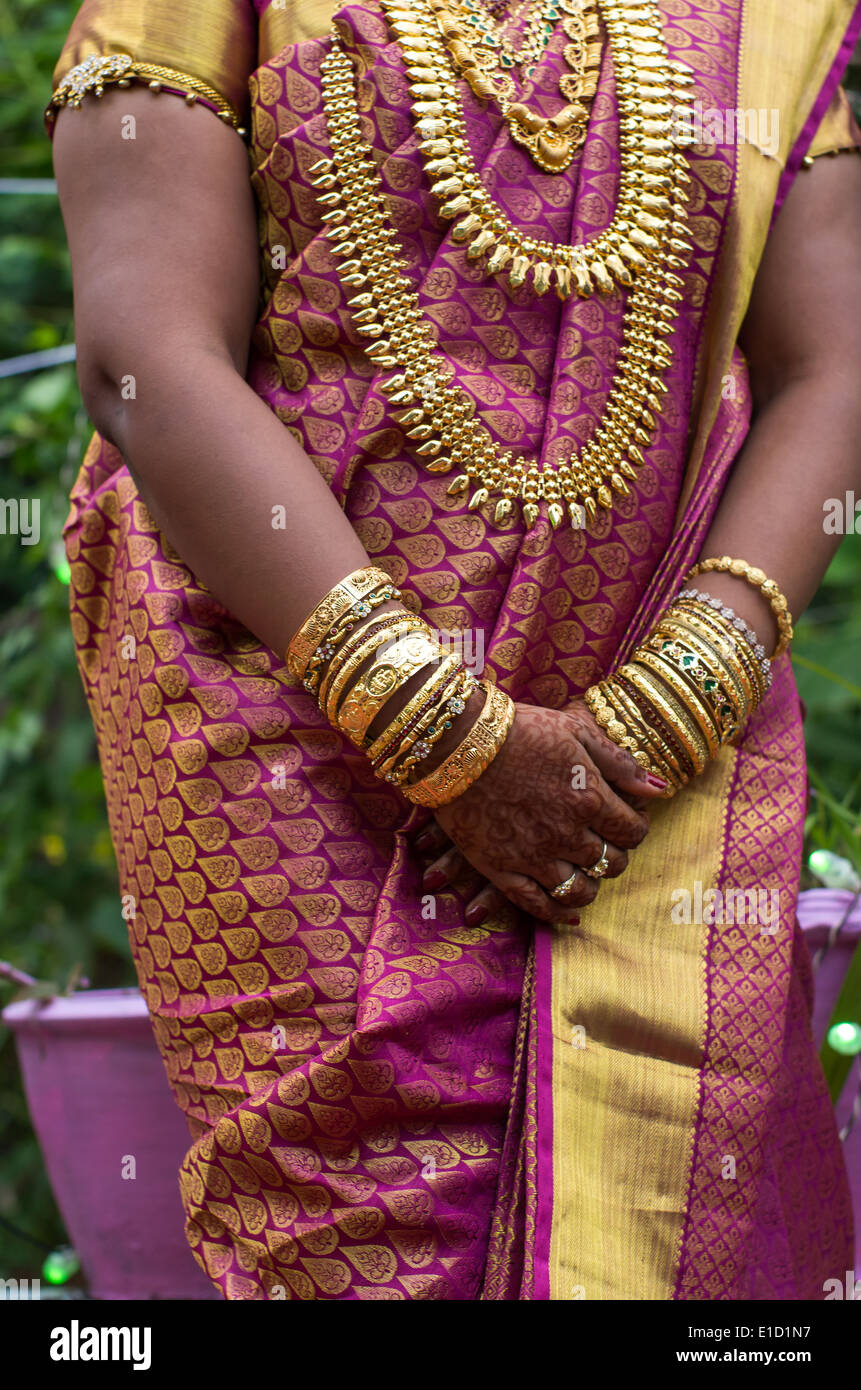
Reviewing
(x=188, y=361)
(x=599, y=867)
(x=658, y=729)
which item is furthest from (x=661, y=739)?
(x=188, y=361)

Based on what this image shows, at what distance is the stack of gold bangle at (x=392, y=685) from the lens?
2.68 feet

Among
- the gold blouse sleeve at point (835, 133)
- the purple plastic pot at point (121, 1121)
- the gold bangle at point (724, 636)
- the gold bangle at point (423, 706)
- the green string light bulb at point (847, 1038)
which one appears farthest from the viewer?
the purple plastic pot at point (121, 1121)

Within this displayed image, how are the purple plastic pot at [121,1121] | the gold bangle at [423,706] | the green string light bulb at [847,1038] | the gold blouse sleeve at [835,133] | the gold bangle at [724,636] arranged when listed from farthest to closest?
the purple plastic pot at [121,1121]
the green string light bulb at [847,1038]
the gold blouse sleeve at [835,133]
the gold bangle at [724,636]
the gold bangle at [423,706]

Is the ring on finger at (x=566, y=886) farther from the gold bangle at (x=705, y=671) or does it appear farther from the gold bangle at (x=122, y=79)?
the gold bangle at (x=122, y=79)

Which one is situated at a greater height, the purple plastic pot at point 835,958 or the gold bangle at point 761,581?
the gold bangle at point 761,581

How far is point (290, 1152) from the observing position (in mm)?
852

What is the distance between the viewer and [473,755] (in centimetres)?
82

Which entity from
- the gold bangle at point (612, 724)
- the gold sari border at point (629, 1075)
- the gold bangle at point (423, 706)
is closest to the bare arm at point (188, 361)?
the gold bangle at point (423, 706)

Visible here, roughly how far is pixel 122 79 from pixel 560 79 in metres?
0.37

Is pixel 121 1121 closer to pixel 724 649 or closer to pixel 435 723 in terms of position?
pixel 435 723

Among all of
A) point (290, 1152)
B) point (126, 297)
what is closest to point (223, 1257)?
point (290, 1152)

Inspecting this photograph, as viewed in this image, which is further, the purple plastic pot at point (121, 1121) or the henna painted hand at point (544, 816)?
the purple plastic pot at point (121, 1121)

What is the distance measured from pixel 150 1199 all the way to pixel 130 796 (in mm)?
630
